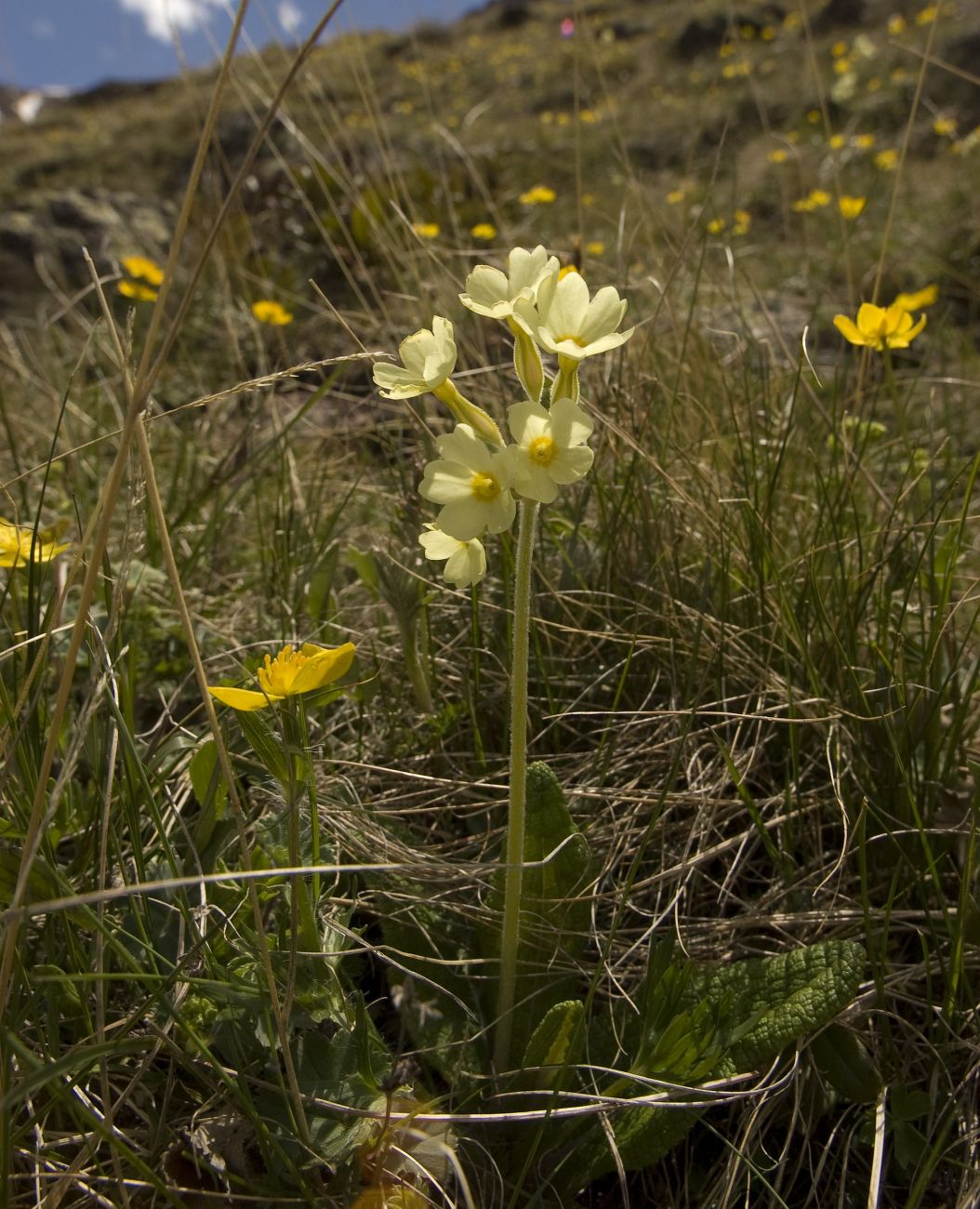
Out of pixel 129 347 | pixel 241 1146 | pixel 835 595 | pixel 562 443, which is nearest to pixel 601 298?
pixel 562 443

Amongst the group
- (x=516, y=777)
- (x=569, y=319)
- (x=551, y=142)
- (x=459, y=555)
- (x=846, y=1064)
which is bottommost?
(x=846, y=1064)

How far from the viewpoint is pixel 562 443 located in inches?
36.4

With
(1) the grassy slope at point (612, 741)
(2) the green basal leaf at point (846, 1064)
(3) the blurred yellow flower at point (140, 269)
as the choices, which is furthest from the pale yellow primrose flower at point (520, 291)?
(3) the blurred yellow flower at point (140, 269)

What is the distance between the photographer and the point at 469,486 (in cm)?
98

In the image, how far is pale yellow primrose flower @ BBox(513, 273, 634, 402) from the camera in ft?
3.20

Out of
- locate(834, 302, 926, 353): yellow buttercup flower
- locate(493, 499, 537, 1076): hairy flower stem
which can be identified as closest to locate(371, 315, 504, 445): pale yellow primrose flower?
locate(493, 499, 537, 1076): hairy flower stem

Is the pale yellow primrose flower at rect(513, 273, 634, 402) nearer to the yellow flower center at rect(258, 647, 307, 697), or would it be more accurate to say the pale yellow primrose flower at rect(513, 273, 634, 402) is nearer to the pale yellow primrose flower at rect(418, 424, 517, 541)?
the pale yellow primrose flower at rect(418, 424, 517, 541)

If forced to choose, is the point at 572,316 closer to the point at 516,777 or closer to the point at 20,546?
the point at 516,777

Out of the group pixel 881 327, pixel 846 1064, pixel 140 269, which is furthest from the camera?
pixel 140 269

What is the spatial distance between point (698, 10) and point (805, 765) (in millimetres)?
20668

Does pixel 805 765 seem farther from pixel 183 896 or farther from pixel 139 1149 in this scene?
pixel 139 1149

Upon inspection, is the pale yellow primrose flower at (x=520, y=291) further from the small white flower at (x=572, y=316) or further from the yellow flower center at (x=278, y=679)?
the yellow flower center at (x=278, y=679)

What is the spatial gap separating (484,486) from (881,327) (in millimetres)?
1207

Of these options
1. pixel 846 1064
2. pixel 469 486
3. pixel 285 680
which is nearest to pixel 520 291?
pixel 469 486
